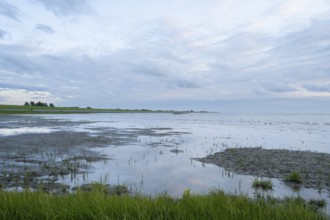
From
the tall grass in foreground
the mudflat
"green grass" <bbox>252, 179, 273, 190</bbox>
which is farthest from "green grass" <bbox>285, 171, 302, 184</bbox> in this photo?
the tall grass in foreground

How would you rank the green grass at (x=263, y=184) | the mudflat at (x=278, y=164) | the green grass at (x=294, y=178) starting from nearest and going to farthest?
the green grass at (x=263, y=184)
the green grass at (x=294, y=178)
the mudflat at (x=278, y=164)

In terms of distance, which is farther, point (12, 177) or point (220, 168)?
point (220, 168)

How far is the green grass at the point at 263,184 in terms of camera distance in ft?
42.8

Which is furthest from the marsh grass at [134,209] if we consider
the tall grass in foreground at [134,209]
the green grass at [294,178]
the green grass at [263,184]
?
the green grass at [294,178]

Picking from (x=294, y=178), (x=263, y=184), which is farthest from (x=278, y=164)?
(x=263, y=184)

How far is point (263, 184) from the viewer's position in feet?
43.4

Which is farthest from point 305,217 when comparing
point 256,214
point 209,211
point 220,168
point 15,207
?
point 220,168

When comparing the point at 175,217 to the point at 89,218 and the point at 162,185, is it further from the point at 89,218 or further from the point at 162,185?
the point at 162,185

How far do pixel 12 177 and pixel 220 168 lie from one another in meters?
11.1

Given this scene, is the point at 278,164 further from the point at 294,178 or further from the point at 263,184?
the point at 263,184

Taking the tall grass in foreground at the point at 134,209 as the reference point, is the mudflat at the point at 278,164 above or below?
below

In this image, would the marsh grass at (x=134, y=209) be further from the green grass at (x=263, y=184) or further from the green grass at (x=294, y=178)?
the green grass at (x=294, y=178)

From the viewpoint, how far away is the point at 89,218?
6.42 metres

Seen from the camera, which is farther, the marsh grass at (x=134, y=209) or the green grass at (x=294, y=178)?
the green grass at (x=294, y=178)
